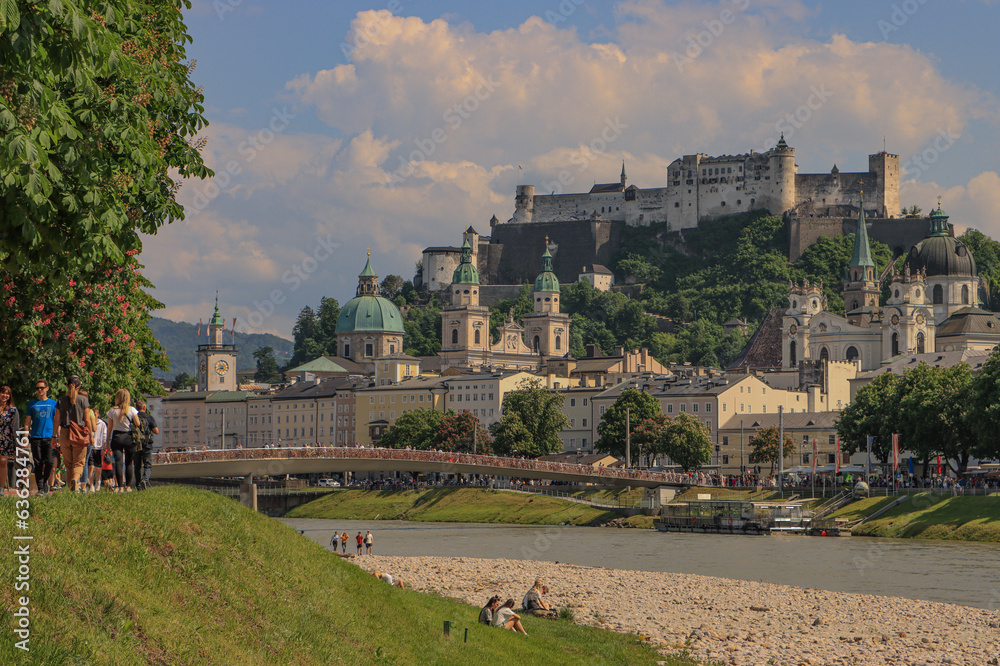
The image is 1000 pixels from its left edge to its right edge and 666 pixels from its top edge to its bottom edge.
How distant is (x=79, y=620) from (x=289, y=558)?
21.8 feet

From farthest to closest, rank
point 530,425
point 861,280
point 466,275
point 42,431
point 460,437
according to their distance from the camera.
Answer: point 466,275 < point 861,280 < point 530,425 < point 460,437 < point 42,431

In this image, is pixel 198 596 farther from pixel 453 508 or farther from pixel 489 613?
pixel 453 508

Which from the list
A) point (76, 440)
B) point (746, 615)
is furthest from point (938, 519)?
point (76, 440)

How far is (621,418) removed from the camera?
9706cm

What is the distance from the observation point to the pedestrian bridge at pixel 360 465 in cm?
5925

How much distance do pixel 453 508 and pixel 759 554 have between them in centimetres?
3533

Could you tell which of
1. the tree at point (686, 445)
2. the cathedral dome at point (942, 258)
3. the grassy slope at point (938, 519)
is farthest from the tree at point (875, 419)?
the cathedral dome at point (942, 258)

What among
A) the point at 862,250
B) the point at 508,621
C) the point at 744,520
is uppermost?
the point at 862,250

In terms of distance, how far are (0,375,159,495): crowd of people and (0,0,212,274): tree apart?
138 inches

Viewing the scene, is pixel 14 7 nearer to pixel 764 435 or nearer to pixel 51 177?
pixel 51 177

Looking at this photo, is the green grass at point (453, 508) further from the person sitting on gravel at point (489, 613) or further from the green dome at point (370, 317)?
the green dome at point (370, 317)

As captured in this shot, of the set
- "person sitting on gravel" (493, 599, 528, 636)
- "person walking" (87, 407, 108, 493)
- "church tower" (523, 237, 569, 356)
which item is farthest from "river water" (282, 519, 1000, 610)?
"church tower" (523, 237, 569, 356)

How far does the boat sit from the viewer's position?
211ft

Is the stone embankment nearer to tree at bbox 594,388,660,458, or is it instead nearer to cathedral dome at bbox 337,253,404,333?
tree at bbox 594,388,660,458
